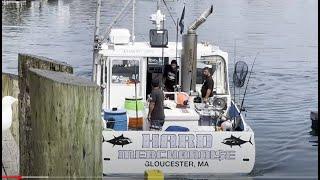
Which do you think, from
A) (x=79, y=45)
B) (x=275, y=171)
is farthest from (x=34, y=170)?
(x=79, y=45)

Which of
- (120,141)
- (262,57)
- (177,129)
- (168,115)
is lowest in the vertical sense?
(120,141)

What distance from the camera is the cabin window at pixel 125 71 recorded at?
13.5 meters

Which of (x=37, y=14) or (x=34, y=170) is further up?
(x=37, y=14)

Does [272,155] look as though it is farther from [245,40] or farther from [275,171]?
[245,40]

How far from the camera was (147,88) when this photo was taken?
14.1m

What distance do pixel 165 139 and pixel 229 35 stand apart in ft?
139

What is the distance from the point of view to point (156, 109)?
1152 centimetres

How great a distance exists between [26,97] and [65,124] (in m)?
0.89

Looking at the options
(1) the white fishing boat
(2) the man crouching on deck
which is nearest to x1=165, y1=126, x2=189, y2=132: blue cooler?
(1) the white fishing boat

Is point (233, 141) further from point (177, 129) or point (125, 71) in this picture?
point (125, 71)

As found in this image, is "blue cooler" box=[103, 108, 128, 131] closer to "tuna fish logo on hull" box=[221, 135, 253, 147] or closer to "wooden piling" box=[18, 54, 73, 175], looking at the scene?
"tuna fish logo on hull" box=[221, 135, 253, 147]

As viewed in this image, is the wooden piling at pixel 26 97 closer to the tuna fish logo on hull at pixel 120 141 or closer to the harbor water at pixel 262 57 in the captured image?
the tuna fish logo on hull at pixel 120 141

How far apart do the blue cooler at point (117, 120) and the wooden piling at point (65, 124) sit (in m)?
7.01

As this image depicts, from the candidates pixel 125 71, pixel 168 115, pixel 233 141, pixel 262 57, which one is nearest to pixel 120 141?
pixel 168 115
